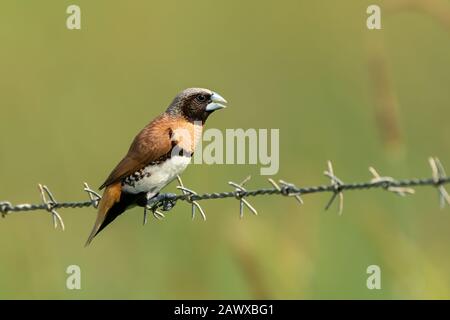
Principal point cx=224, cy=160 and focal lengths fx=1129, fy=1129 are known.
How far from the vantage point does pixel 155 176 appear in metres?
7.20

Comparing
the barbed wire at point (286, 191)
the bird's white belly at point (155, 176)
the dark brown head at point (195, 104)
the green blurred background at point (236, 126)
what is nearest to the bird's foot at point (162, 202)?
the barbed wire at point (286, 191)

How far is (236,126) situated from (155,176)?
14.6 ft

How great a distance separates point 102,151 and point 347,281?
13.4ft

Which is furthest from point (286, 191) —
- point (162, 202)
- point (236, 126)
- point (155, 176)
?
point (236, 126)

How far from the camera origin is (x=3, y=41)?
1380cm

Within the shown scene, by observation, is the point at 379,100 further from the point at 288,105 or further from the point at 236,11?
the point at 236,11

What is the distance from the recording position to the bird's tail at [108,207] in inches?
282

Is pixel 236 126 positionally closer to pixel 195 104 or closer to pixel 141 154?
pixel 195 104

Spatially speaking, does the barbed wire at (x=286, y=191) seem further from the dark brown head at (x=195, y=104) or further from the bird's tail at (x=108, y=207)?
the dark brown head at (x=195, y=104)

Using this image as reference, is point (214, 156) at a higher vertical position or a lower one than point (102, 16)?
lower

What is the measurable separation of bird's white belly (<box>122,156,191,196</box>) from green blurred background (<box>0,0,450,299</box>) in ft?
2.18

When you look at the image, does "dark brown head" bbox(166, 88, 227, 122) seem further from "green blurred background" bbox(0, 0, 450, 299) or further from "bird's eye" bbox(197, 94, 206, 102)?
"green blurred background" bbox(0, 0, 450, 299)

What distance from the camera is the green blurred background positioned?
26.0 feet

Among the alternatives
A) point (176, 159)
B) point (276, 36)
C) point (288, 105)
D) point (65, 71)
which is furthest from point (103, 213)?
point (276, 36)
